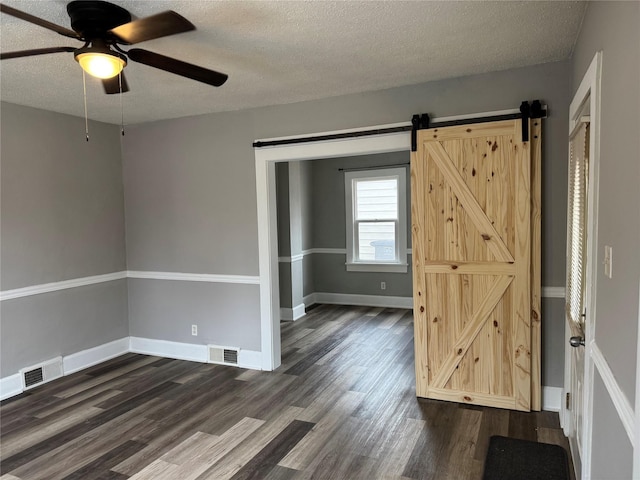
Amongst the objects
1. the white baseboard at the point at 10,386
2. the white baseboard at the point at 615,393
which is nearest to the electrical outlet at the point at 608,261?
the white baseboard at the point at 615,393

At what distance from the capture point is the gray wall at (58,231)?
377cm

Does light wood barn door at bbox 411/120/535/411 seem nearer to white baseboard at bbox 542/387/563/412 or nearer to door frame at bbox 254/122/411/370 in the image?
white baseboard at bbox 542/387/563/412

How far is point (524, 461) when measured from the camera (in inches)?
102

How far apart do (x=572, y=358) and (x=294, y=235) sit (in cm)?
412

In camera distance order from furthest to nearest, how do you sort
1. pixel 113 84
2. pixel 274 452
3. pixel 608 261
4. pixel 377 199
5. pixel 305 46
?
pixel 377 199 < pixel 274 452 < pixel 305 46 < pixel 113 84 < pixel 608 261

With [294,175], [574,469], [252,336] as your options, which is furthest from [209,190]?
[574,469]

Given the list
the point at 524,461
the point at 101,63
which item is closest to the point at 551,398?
the point at 524,461

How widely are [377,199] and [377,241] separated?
655 mm

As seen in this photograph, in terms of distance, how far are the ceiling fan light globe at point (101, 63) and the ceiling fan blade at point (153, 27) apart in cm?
10

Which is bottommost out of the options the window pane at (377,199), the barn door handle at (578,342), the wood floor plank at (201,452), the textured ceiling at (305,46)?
the wood floor plank at (201,452)

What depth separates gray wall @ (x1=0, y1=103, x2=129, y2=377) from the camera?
3.77 meters

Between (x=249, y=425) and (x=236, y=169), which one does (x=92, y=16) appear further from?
(x=249, y=425)

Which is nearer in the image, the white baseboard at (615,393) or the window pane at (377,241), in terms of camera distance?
the white baseboard at (615,393)

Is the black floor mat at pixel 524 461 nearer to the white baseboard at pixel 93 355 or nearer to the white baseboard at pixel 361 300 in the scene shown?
the white baseboard at pixel 93 355
